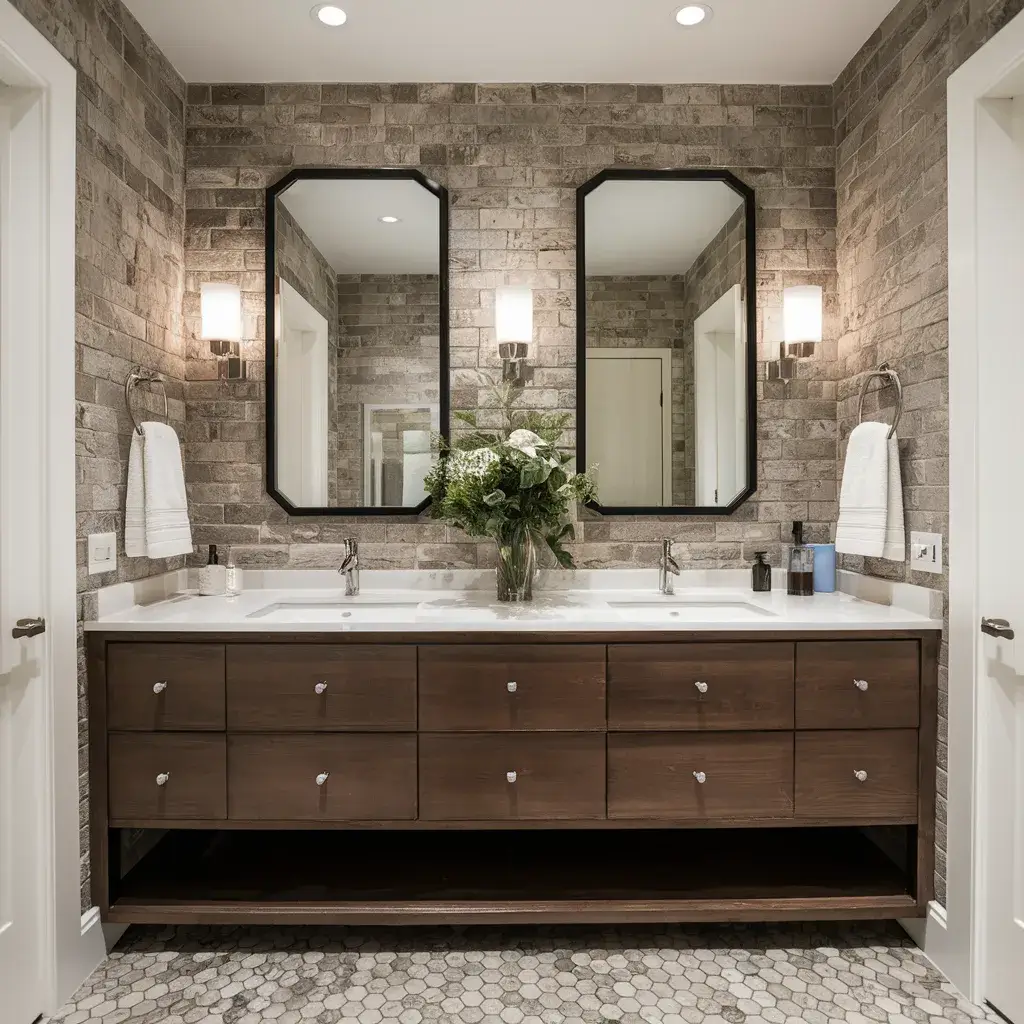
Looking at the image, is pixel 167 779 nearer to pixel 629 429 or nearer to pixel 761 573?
pixel 629 429

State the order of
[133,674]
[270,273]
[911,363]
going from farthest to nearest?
[270,273] < [911,363] < [133,674]

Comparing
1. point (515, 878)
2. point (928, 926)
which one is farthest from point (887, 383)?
point (515, 878)

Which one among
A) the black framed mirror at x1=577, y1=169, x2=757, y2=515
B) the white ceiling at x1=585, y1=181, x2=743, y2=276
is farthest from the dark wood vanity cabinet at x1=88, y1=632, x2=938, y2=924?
the white ceiling at x1=585, y1=181, x2=743, y2=276

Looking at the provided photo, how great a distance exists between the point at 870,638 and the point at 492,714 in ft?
3.40

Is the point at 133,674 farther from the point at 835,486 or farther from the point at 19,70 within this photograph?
the point at 835,486

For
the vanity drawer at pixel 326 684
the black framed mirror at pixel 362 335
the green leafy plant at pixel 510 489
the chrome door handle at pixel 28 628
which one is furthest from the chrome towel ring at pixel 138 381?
the green leafy plant at pixel 510 489

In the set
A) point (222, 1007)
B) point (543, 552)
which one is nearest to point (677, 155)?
point (543, 552)

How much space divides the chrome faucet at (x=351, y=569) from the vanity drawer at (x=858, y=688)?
139 centimetres

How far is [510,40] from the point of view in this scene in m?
2.17

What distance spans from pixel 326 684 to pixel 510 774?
55cm

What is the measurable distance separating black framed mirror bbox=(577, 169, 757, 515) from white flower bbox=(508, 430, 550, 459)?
1.03 feet

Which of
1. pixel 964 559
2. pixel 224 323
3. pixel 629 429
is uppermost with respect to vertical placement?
pixel 224 323

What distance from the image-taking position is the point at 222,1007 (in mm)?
1683

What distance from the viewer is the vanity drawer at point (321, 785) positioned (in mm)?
1839
